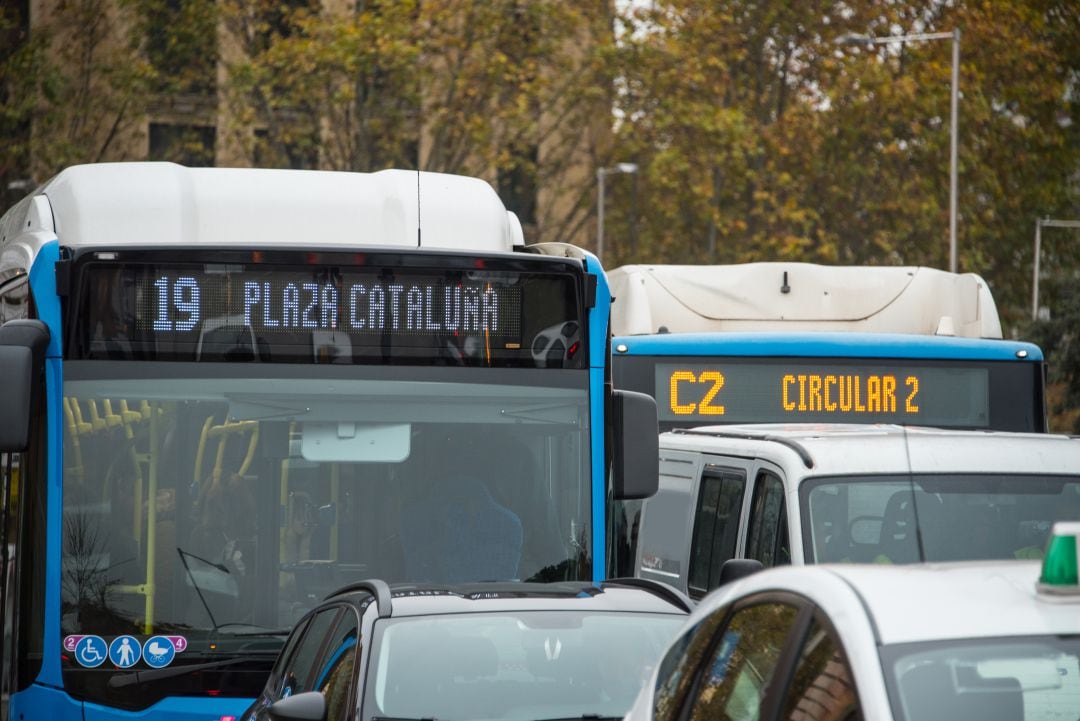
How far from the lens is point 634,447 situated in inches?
285

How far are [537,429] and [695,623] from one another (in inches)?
127

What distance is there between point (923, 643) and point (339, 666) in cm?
275

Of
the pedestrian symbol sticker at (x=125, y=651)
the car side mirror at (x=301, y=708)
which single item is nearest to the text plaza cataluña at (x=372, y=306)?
the pedestrian symbol sticker at (x=125, y=651)

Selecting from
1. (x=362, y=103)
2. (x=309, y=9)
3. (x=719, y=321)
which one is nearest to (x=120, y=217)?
(x=719, y=321)

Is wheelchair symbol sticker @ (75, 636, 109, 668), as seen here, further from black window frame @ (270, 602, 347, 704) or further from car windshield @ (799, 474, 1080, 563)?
car windshield @ (799, 474, 1080, 563)

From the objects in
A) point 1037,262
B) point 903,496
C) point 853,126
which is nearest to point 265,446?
point 903,496

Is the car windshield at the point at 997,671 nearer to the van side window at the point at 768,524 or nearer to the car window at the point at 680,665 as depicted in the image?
the car window at the point at 680,665

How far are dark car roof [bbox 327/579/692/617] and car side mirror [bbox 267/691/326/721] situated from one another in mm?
368

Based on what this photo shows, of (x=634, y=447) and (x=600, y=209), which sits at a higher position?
(x=600, y=209)

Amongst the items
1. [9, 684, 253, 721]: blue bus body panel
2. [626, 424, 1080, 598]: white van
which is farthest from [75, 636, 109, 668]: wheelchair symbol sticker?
[626, 424, 1080, 598]: white van

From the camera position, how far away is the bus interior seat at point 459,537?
23.1 ft

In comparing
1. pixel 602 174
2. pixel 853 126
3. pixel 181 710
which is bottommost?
pixel 181 710

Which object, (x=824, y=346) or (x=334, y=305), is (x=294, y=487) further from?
(x=824, y=346)

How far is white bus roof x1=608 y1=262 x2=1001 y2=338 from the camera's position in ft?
40.8
